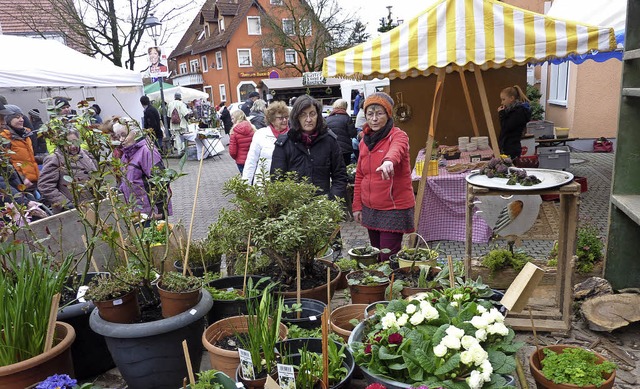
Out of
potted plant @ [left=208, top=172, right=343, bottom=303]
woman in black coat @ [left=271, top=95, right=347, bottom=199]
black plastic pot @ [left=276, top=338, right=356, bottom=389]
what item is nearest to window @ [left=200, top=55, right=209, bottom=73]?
woman in black coat @ [left=271, top=95, right=347, bottom=199]

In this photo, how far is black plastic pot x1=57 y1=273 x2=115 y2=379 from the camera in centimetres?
252

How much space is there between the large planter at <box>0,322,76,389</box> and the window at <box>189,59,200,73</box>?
3901 centimetres

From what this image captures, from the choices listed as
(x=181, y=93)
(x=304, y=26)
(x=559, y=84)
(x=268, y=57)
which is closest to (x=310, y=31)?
(x=304, y=26)

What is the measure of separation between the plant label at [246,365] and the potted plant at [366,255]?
1732 millimetres

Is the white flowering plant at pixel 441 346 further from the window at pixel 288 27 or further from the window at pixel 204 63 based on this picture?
the window at pixel 204 63

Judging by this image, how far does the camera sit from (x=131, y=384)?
90.7 inches

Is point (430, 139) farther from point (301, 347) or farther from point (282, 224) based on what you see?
point (301, 347)

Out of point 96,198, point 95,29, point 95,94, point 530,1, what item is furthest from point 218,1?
point 96,198

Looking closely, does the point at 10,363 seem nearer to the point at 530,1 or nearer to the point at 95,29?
the point at 530,1

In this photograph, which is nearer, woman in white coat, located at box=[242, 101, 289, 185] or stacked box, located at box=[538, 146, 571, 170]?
woman in white coat, located at box=[242, 101, 289, 185]

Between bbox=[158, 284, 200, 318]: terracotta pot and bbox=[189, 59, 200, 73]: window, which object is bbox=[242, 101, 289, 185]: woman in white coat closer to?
bbox=[158, 284, 200, 318]: terracotta pot

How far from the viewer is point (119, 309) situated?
7.54 ft

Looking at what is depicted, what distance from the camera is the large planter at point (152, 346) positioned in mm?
2174

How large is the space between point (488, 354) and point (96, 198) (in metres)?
2.16
